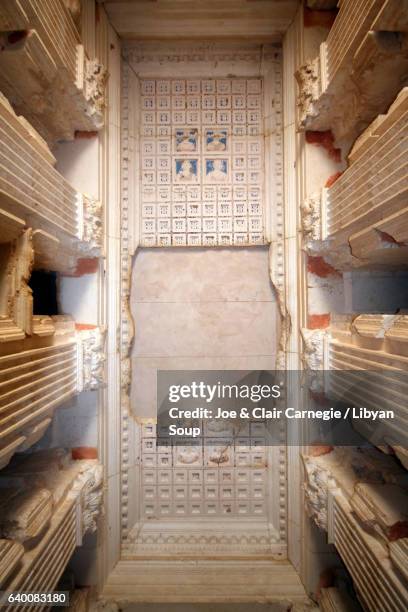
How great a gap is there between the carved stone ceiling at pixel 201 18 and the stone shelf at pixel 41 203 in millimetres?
1723

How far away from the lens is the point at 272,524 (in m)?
3.31

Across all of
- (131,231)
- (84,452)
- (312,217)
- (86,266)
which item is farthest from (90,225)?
(84,452)

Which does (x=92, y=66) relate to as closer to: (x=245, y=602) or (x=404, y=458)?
(x=404, y=458)

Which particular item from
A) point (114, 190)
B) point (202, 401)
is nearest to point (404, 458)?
point (202, 401)

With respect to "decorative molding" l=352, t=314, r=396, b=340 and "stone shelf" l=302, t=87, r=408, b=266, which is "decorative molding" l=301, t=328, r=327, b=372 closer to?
"decorative molding" l=352, t=314, r=396, b=340

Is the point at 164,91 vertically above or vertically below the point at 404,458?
above

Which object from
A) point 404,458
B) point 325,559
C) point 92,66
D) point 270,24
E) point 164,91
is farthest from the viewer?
point 164,91

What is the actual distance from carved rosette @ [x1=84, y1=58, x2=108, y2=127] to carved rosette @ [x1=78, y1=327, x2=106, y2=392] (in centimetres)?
171

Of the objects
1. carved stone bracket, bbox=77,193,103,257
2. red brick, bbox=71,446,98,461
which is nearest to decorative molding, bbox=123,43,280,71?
carved stone bracket, bbox=77,193,103,257

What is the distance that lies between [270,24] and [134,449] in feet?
13.2

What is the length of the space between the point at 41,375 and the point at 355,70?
269 cm

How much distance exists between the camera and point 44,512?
2.06m

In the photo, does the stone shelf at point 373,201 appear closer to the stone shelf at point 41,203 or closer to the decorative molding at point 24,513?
the stone shelf at point 41,203

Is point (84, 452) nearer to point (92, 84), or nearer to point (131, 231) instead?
point (131, 231)
